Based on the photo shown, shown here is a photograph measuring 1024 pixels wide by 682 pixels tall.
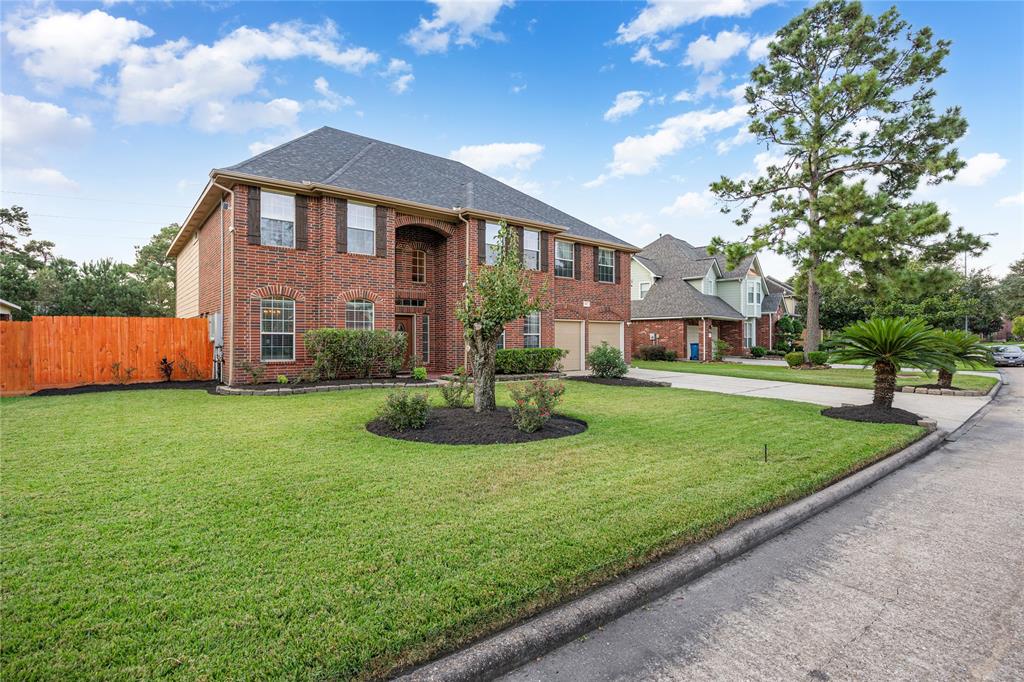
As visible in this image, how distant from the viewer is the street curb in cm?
221

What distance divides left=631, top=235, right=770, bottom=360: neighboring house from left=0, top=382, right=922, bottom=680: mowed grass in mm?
22207

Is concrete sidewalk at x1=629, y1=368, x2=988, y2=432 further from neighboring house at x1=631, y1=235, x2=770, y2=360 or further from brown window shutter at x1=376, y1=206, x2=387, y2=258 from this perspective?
neighboring house at x1=631, y1=235, x2=770, y2=360

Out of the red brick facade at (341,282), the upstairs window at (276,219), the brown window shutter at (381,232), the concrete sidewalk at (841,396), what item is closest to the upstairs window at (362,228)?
the brown window shutter at (381,232)

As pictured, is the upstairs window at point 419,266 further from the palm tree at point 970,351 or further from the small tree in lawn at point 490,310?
the palm tree at point 970,351

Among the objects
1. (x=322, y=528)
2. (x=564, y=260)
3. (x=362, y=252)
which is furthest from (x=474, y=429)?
(x=564, y=260)

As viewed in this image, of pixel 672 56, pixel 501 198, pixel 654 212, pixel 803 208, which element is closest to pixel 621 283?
pixel 654 212

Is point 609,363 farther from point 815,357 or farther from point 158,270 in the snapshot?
point 158,270

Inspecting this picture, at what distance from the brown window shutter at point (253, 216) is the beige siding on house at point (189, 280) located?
6.01 m

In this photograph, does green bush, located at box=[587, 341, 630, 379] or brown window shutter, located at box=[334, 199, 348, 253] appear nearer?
brown window shutter, located at box=[334, 199, 348, 253]

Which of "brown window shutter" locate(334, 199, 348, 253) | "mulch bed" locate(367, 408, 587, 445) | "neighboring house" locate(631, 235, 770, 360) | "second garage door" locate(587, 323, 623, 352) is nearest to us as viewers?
"mulch bed" locate(367, 408, 587, 445)

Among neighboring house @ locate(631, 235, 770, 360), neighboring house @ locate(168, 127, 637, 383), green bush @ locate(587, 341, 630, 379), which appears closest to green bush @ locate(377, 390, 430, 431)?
neighboring house @ locate(168, 127, 637, 383)

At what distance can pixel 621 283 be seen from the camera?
68.0 feet

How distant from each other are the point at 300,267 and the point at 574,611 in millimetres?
12814

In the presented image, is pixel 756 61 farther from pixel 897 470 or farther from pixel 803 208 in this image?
pixel 897 470
